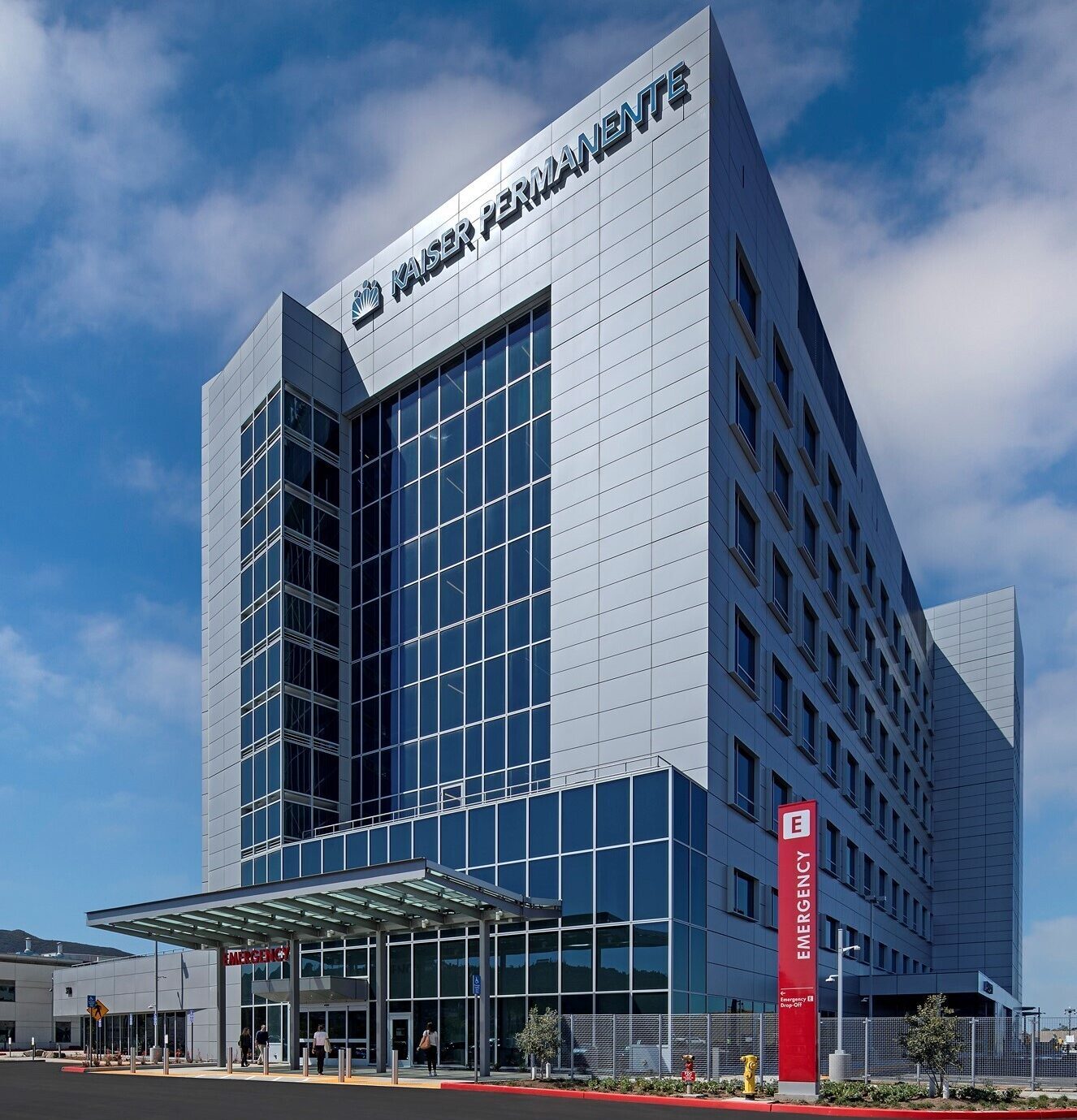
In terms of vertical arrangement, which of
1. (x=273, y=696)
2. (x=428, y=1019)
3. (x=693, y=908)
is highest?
(x=273, y=696)

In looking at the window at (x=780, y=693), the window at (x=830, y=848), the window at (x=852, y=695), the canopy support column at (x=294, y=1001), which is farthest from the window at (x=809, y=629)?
the canopy support column at (x=294, y=1001)

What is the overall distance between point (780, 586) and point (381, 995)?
23.3 m

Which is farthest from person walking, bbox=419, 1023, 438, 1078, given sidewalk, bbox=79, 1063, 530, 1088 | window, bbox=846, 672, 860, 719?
window, bbox=846, 672, 860, 719

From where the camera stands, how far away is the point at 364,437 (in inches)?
2418

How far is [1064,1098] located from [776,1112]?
738cm

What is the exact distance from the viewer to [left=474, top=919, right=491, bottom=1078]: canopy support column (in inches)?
1439

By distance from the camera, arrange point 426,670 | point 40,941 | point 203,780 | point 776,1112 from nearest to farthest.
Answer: point 776,1112 < point 426,670 < point 203,780 < point 40,941

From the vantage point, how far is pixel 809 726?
5628cm

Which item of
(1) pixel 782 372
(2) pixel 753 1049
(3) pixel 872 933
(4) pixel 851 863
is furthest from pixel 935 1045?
(3) pixel 872 933

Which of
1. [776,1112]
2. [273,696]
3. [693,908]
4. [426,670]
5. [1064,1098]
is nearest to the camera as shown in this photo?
[776,1112]

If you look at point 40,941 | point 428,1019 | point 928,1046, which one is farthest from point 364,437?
point 40,941

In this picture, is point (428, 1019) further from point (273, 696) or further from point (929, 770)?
point (929, 770)

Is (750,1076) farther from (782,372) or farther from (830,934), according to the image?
(782,372)

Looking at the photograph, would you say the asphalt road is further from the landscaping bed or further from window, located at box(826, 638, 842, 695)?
window, located at box(826, 638, 842, 695)
